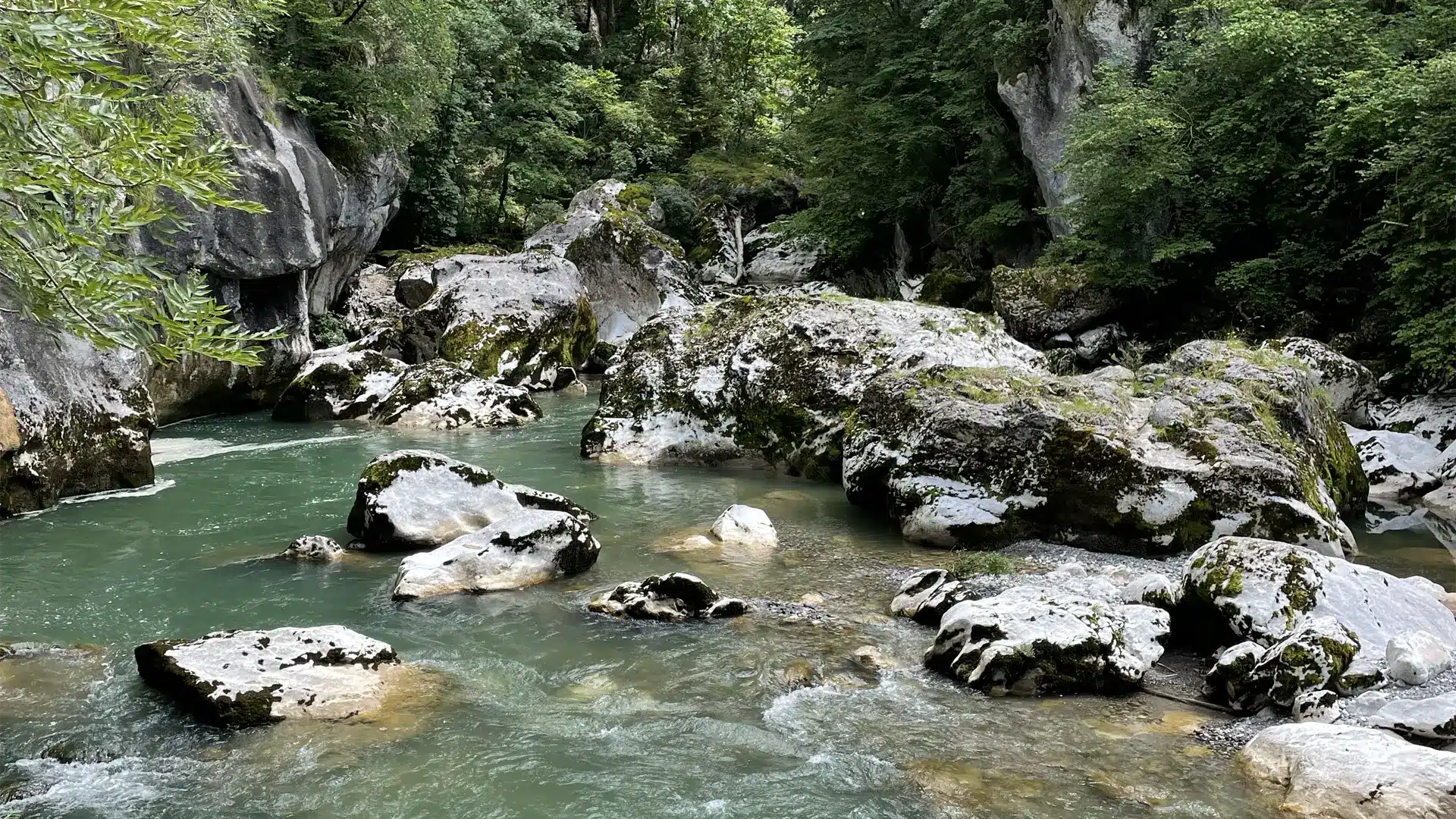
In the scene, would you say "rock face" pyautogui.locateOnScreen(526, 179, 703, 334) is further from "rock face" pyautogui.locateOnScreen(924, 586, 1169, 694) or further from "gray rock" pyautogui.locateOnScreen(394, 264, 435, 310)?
"rock face" pyautogui.locateOnScreen(924, 586, 1169, 694)

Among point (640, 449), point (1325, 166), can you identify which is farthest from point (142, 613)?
point (1325, 166)

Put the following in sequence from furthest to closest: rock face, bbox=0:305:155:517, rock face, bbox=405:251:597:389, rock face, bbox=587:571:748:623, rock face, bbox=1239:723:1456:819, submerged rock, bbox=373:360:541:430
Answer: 1. rock face, bbox=405:251:597:389
2. submerged rock, bbox=373:360:541:430
3. rock face, bbox=0:305:155:517
4. rock face, bbox=587:571:748:623
5. rock face, bbox=1239:723:1456:819

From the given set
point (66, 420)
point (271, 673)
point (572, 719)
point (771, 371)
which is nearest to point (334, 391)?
point (66, 420)

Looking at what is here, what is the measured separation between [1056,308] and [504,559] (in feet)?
49.7

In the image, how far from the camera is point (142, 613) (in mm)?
7734

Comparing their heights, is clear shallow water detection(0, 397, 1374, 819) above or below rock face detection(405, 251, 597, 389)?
below

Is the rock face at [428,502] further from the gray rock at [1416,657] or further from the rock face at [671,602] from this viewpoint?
the gray rock at [1416,657]

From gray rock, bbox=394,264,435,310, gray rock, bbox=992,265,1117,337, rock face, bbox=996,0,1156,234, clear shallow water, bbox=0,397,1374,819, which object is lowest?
clear shallow water, bbox=0,397,1374,819

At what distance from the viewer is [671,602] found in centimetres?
768

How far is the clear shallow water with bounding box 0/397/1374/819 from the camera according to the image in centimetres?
489

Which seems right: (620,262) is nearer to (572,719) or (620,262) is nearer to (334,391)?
(334,391)

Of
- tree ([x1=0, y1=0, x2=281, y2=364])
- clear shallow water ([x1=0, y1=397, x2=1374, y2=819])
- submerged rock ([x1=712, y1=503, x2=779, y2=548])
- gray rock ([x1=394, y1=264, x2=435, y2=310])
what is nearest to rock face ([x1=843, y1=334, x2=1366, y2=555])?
clear shallow water ([x1=0, y1=397, x2=1374, y2=819])

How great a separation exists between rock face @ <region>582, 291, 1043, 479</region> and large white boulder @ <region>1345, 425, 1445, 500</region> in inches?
173

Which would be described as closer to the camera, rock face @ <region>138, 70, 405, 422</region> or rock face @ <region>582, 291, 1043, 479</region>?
rock face @ <region>582, 291, 1043, 479</region>
